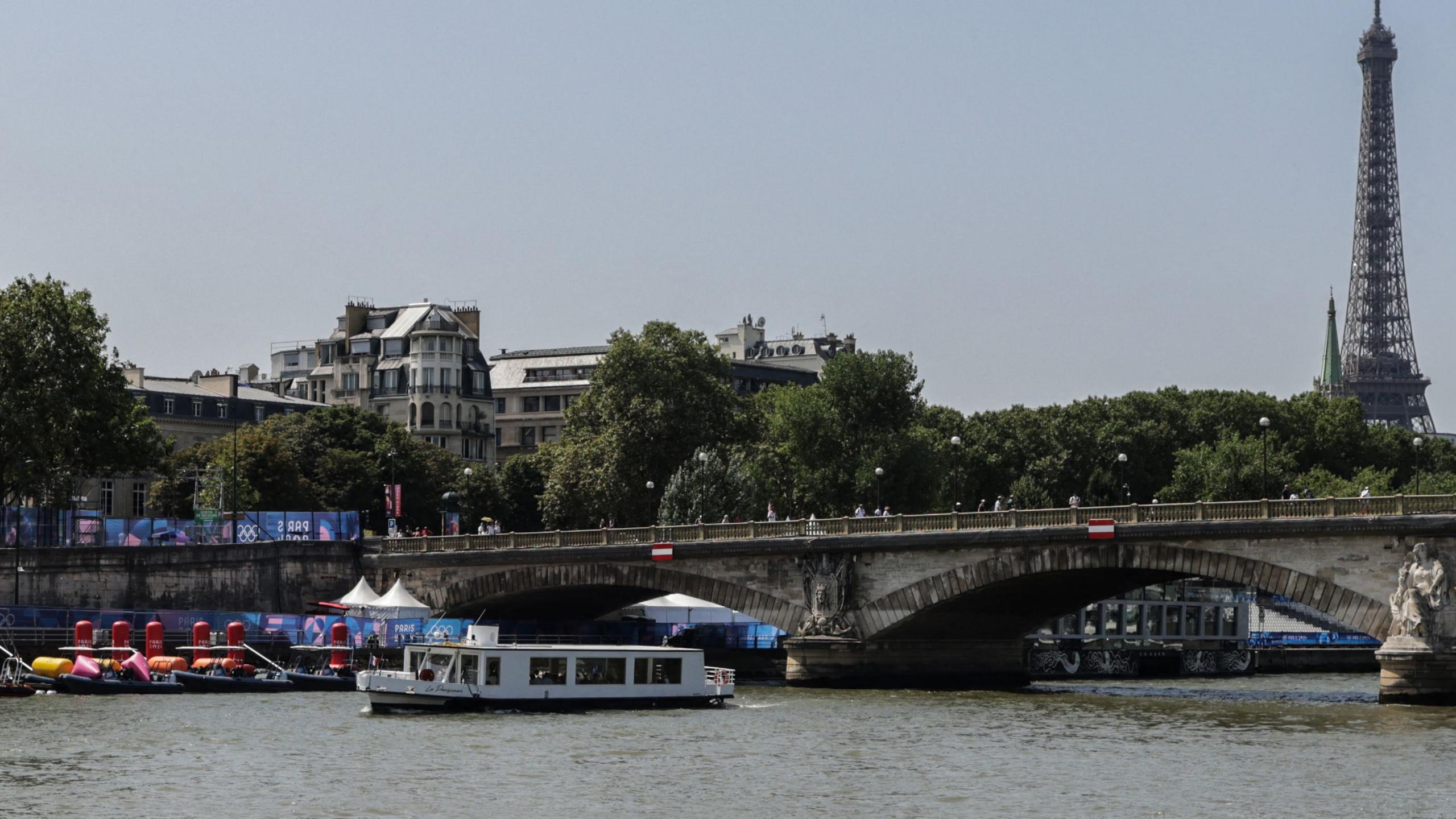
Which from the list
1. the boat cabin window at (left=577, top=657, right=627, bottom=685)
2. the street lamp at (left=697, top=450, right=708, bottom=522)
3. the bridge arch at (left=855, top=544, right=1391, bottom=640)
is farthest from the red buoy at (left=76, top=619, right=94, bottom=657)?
the street lamp at (left=697, top=450, right=708, bottom=522)

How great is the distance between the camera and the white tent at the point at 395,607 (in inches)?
3627

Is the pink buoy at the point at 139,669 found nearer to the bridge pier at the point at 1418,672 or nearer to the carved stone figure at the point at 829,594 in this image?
the carved stone figure at the point at 829,594

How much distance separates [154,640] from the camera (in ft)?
263

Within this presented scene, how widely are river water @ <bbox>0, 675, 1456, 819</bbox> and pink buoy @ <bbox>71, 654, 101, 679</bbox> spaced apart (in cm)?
138

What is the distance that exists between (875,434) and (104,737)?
65997 millimetres

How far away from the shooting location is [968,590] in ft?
269

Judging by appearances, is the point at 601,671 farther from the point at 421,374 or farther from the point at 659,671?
the point at 421,374

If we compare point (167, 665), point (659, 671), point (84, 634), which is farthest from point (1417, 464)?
point (84, 634)

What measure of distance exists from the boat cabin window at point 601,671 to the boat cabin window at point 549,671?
64 cm

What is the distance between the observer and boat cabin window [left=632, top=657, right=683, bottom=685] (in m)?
74.3

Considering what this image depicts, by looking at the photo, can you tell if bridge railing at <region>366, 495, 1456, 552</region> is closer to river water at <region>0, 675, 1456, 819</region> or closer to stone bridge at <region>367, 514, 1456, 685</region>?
stone bridge at <region>367, 514, 1456, 685</region>

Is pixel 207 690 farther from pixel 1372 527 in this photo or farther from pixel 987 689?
pixel 1372 527

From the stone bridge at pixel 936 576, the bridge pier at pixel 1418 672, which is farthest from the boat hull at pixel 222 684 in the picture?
the bridge pier at pixel 1418 672

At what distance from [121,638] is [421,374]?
95.5 metres
